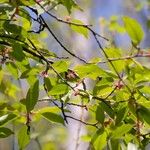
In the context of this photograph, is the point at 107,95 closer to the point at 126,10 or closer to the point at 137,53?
the point at 137,53

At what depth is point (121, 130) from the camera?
2.52 feet

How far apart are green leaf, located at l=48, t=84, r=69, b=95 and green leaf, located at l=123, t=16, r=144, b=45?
0.21 metres

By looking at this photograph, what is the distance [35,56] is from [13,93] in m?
0.68

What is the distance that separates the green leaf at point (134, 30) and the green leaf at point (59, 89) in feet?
0.67

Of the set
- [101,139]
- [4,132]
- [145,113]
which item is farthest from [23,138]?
[145,113]

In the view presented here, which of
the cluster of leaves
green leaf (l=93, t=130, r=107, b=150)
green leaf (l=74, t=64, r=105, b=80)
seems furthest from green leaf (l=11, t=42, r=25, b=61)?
green leaf (l=93, t=130, r=107, b=150)

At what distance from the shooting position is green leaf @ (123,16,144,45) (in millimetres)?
665

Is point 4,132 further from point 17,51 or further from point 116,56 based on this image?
point 116,56

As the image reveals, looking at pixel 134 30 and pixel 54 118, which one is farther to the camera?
pixel 54 118

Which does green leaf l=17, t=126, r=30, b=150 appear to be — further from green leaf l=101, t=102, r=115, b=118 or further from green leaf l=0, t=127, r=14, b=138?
green leaf l=101, t=102, r=115, b=118

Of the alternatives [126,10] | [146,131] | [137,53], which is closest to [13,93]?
[146,131]

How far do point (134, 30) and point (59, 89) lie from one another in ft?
0.72

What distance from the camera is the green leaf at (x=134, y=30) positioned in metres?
0.67

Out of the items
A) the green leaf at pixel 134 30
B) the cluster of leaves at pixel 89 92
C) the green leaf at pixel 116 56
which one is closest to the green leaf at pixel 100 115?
the cluster of leaves at pixel 89 92
